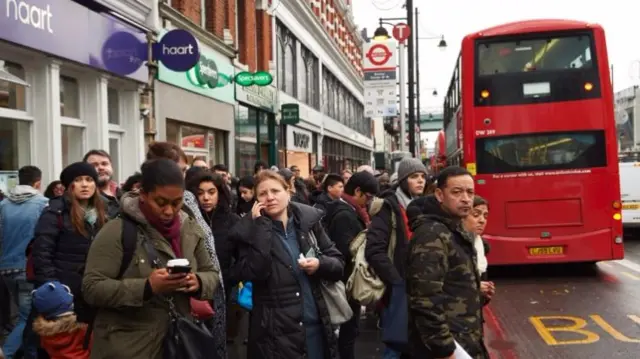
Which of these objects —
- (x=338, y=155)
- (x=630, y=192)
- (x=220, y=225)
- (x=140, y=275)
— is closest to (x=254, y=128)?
(x=630, y=192)

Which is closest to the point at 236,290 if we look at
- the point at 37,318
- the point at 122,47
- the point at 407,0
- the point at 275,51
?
the point at 37,318

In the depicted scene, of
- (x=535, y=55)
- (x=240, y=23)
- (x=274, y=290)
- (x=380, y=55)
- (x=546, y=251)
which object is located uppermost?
(x=240, y=23)

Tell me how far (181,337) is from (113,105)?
9657 millimetres

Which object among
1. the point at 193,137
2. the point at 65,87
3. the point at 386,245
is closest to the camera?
the point at 386,245

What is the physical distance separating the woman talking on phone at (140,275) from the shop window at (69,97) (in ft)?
24.8

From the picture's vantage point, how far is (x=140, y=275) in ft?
9.98

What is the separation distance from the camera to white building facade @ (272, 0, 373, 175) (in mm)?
24812

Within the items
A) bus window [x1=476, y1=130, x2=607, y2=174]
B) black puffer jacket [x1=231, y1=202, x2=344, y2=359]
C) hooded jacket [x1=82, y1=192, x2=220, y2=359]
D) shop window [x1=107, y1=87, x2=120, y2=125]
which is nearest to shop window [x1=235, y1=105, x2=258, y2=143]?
shop window [x1=107, y1=87, x2=120, y2=125]

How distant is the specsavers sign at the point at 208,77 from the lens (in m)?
13.5

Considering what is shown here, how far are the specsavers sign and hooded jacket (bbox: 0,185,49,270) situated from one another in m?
6.65

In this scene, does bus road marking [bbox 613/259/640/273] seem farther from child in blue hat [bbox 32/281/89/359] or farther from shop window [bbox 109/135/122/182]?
child in blue hat [bbox 32/281/89/359]

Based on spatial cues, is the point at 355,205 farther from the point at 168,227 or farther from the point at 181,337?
the point at 181,337

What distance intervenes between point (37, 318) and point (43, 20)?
5044 millimetres

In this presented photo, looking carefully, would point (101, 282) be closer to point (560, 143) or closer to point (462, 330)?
point (462, 330)
